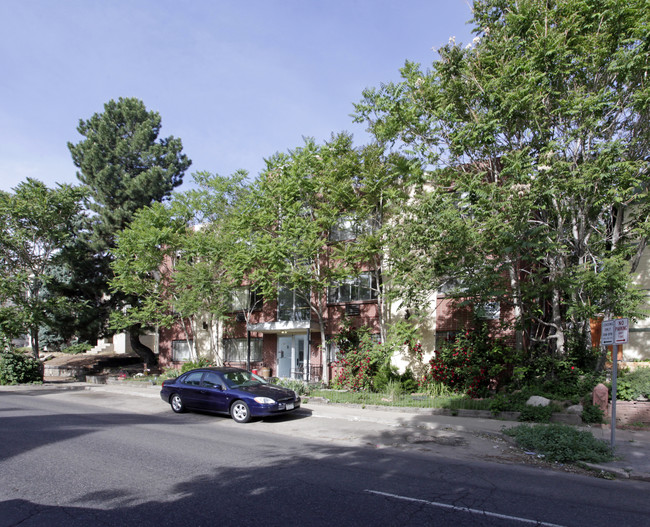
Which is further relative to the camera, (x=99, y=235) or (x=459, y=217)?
(x=99, y=235)

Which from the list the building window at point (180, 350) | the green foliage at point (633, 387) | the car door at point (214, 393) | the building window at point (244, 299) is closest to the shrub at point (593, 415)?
the green foliage at point (633, 387)

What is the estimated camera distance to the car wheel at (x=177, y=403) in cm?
→ 1375

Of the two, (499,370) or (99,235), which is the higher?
(99,235)

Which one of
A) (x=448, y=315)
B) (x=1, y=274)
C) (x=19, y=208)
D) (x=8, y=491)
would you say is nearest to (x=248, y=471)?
(x=8, y=491)

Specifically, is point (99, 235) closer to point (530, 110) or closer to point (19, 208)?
point (19, 208)

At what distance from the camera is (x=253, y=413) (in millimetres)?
11922

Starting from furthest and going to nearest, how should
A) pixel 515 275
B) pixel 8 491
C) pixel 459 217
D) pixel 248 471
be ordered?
1. pixel 515 275
2. pixel 459 217
3. pixel 248 471
4. pixel 8 491

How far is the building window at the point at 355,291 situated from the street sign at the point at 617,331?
10.8 m

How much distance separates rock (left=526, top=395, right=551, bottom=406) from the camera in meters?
12.3

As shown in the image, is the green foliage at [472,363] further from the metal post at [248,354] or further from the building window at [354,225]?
the metal post at [248,354]

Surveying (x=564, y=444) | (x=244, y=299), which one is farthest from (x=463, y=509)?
(x=244, y=299)

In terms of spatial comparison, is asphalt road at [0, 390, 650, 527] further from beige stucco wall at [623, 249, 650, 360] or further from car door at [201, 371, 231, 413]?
beige stucco wall at [623, 249, 650, 360]

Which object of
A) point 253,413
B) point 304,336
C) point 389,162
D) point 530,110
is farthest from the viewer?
point 304,336

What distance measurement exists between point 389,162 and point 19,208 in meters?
18.9
